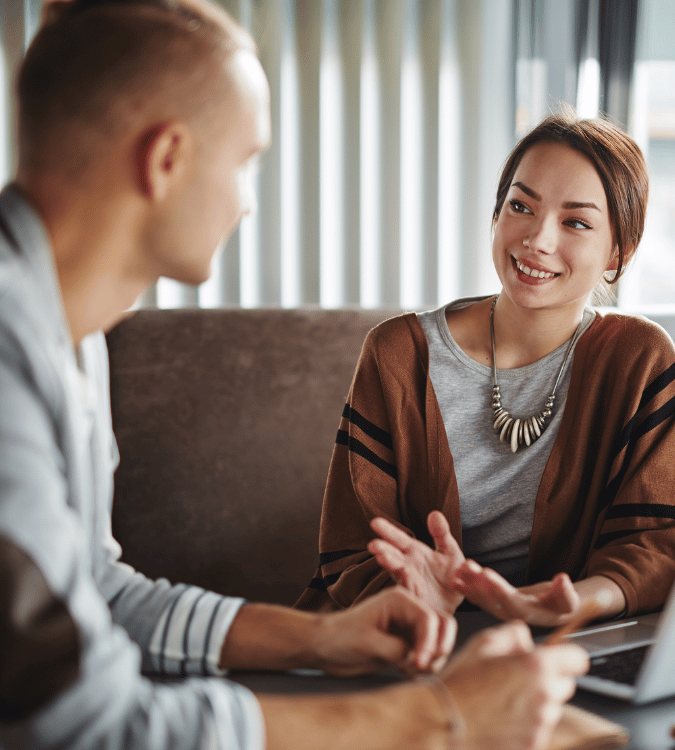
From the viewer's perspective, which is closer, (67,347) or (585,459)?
(67,347)

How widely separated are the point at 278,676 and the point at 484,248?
242 cm

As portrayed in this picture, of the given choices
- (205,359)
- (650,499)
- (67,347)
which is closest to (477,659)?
(67,347)

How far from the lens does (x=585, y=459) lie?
47.8 inches

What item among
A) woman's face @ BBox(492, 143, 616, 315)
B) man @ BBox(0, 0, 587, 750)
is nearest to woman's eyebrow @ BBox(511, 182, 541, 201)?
woman's face @ BBox(492, 143, 616, 315)

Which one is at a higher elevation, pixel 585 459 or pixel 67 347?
pixel 67 347

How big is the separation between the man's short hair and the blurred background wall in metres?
2.05

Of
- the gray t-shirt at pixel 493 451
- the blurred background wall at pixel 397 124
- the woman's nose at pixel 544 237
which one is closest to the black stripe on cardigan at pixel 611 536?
the gray t-shirt at pixel 493 451

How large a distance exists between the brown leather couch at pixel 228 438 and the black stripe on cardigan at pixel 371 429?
514 millimetres

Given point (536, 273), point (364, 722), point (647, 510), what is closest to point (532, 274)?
point (536, 273)

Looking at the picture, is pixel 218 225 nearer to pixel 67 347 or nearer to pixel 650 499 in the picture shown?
pixel 67 347

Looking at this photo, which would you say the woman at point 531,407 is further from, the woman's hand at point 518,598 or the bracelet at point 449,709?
the bracelet at point 449,709

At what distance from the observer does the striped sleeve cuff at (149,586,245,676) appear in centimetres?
73

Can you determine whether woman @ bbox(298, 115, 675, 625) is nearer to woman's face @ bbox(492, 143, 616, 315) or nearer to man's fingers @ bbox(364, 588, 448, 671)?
woman's face @ bbox(492, 143, 616, 315)

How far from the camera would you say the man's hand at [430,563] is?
3.00ft
